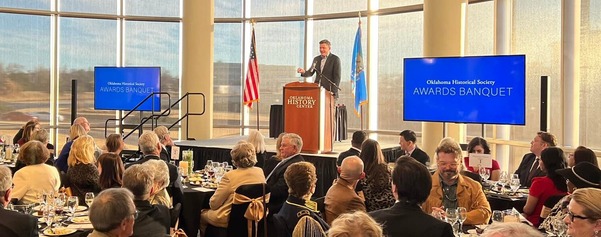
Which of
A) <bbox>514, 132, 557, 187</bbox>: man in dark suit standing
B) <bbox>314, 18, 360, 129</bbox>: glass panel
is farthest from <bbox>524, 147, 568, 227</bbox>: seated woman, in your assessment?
<bbox>314, 18, 360, 129</bbox>: glass panel

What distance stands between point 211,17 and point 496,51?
232 inches

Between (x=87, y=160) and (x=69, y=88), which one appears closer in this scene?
(x=87, y=160)

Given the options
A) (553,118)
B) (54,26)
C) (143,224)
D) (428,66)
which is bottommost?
(143,224)

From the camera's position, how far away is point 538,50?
9234 millimetres

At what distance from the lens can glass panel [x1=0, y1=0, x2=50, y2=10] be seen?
→ 13047 millimetres

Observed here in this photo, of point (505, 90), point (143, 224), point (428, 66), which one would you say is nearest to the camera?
point (143, 224)

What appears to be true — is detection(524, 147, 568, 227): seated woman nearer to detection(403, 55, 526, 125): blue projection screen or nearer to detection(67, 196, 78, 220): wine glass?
detection(403, 55, 526, 125): blue projection screen

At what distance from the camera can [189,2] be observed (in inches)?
501

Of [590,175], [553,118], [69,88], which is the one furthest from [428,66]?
[69,88]

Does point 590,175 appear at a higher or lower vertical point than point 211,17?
lower

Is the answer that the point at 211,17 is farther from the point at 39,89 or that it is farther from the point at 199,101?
the point at 39,89

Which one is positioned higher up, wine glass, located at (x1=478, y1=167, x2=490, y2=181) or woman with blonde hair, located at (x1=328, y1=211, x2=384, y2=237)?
woman with blonde hair, located at (x1=328, y1=211, x2=384, y2=237)

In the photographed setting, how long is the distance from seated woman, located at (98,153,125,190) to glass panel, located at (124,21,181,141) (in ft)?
30.8

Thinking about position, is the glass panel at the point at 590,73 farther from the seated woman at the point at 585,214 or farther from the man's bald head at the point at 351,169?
the seated woman at the point at 585,214
